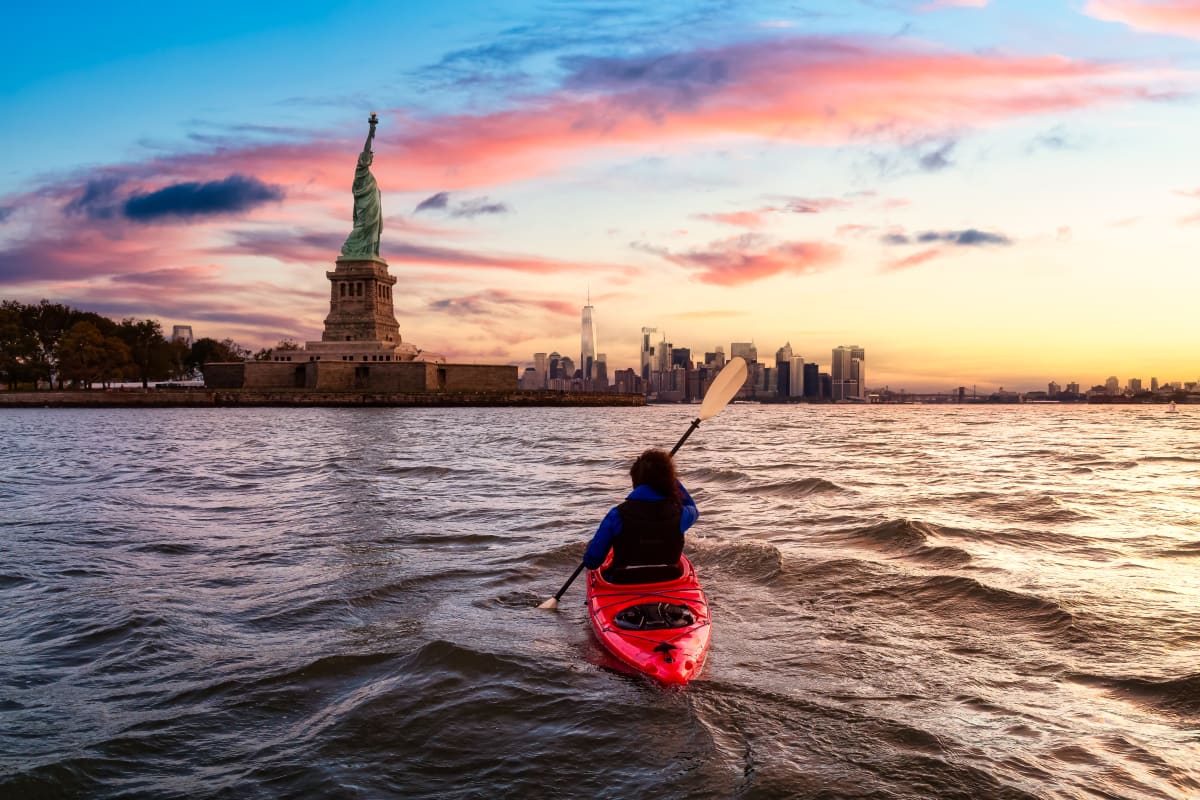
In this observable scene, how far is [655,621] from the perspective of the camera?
23.3 ft

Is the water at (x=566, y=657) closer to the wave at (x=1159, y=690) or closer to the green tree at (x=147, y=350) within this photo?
the wave at (x=1159, y=690)

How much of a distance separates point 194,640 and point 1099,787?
7284mm

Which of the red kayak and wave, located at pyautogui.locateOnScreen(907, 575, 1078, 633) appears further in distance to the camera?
wave, located at pyautogui.locateOnScreen(907, 575, 1078, 633)

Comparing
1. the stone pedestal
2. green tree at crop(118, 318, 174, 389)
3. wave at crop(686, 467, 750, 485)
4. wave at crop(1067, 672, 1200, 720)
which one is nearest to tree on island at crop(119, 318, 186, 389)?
green tree at crop(118, 318, 174, 389)

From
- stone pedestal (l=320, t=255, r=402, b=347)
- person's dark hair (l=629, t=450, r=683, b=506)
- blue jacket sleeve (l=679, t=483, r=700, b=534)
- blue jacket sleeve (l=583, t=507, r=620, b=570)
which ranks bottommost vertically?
blue jacket sleeve (l=583, t=507, r=620, b=570)

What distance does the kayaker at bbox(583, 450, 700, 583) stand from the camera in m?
7.36

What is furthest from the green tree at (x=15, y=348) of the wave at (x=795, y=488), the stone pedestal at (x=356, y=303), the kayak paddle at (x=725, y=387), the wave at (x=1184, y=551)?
the wave at (x=1184, y=551)

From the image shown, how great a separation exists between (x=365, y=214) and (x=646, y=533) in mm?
100742

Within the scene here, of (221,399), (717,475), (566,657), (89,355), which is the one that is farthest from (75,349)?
(566,657)

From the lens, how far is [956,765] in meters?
4.94

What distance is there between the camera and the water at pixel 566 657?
16.1ft

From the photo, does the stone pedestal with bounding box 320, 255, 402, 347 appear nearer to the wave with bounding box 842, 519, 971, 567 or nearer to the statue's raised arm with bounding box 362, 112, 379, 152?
the statue's raised arm with bounding box 362, 112, 379, 152

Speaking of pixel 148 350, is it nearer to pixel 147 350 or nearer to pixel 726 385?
pixel 147 350

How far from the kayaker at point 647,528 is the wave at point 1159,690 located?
3412 mm
